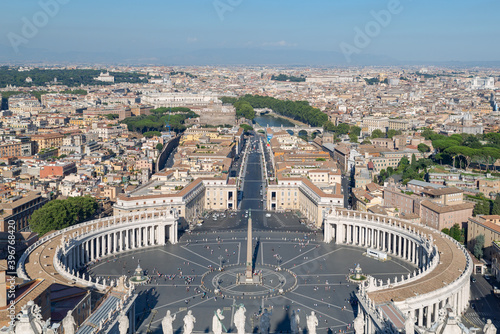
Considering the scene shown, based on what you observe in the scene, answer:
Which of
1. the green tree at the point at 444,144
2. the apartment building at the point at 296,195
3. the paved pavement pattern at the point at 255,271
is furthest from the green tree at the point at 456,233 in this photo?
the green tree at the point at 444,144

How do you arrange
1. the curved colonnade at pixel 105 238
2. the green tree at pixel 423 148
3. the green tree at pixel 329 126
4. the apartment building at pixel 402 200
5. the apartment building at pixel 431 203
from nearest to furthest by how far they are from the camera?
the curved colonnade at pixel 105 238
the apartment building at pixel 431 203
the apartment building at pixel 402 200
the green tree at pixel 423 148
the green tree at pixel 329 126

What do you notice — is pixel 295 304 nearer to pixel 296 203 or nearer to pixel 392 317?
pixel 392 317

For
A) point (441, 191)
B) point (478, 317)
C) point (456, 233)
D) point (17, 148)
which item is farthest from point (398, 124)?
point (478, 317)

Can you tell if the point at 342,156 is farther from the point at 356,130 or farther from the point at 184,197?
the point at 184,197

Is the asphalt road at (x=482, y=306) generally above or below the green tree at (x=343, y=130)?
above

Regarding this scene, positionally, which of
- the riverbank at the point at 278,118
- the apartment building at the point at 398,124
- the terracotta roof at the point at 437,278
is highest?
the terracotta roof at the point at 437,278

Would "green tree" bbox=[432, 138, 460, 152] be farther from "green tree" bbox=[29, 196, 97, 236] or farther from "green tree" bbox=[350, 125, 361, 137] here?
"green tree" bbox=[29, 196, 97, 236]

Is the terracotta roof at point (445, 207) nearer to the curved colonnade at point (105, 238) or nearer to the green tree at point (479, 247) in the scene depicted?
the green tree at point (479, 247)
